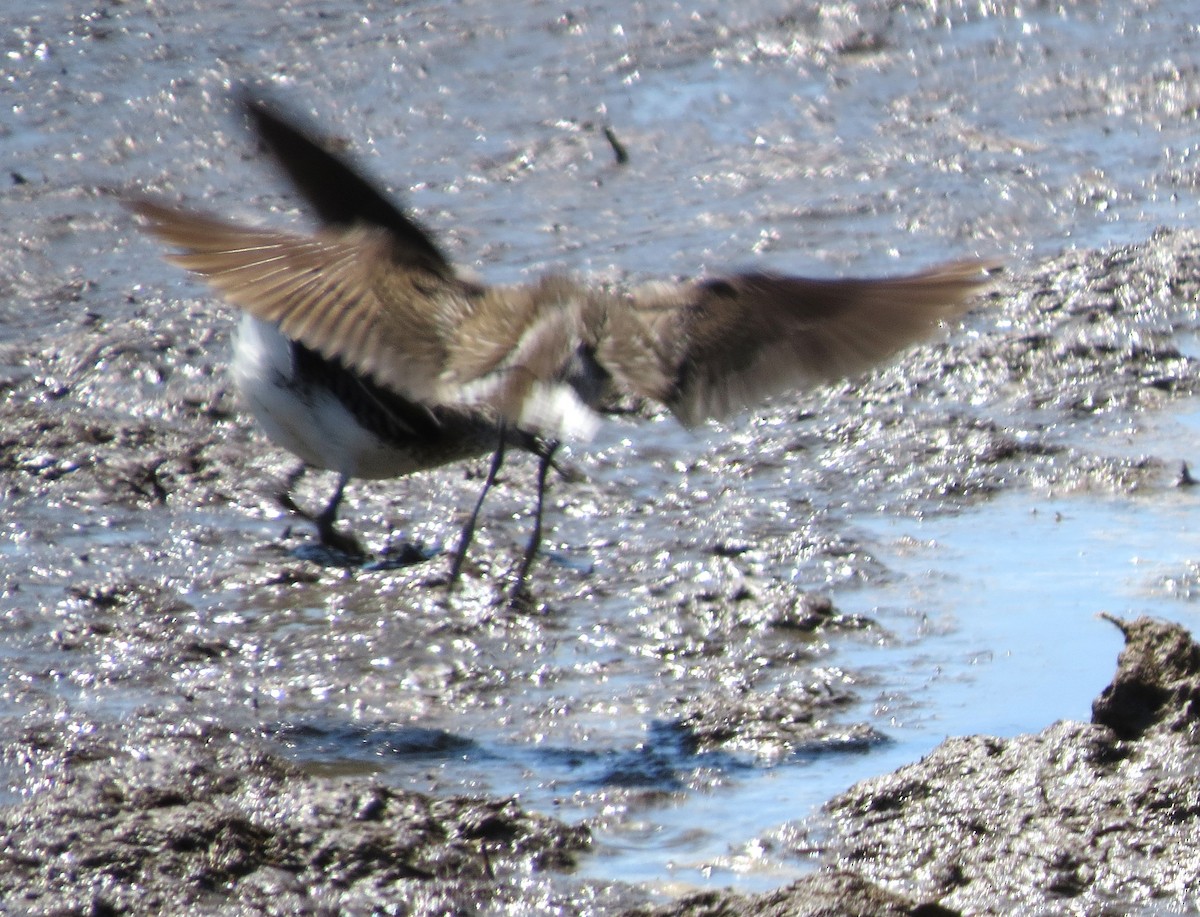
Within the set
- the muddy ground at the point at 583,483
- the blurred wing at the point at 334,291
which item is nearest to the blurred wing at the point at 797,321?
the blurred wing at the point at 334,291

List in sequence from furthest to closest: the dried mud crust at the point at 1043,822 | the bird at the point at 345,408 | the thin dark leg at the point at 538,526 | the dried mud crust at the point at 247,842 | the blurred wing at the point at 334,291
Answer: the bird at the point at 345,408, the thin dark leg at the point at 538,526, the blurred wing at the point at 334,291, the dried mud crust at the point at 1043,822, the dried mud crust at the point at 247,842

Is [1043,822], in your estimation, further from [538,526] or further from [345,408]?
[345,408]

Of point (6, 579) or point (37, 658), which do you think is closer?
point (37, 658)

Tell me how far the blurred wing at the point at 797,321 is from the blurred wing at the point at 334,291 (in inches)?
21.0

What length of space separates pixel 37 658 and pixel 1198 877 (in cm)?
268

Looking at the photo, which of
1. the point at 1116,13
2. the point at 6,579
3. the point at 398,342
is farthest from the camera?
the point at 1116,13

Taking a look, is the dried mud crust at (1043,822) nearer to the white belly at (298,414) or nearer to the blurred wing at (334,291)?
the blurred wing at (334,291)

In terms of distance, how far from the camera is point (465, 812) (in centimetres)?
392

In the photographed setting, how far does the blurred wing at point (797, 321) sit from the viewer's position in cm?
489

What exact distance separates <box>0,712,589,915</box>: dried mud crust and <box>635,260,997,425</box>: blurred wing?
1366mm

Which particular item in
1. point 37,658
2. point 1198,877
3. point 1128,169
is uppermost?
point 1128,169

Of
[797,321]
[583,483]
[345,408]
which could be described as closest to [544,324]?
[797,321]

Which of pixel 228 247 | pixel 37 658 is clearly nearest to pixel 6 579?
pixel 37 658

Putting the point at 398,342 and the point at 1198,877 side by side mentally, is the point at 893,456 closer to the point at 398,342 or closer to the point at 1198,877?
the point at 398,342
